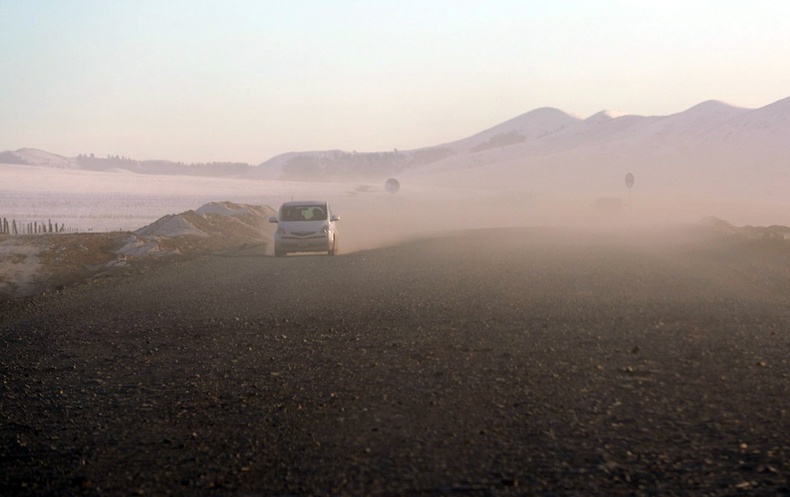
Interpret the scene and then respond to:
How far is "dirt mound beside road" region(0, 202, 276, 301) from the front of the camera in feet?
88.6

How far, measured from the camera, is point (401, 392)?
29.3 ft

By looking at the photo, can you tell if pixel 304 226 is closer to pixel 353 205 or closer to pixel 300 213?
pixel 300 213

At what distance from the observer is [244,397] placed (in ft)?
29.1

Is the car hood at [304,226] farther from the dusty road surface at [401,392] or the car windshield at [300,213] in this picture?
the dusty road surface at [401,392]

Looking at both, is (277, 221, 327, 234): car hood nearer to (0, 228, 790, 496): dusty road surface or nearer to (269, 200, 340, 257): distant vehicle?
(269, 200, 340, 257): distant vehicle

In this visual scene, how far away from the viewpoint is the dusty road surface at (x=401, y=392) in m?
6.36

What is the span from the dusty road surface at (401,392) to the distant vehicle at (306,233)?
10.4 m

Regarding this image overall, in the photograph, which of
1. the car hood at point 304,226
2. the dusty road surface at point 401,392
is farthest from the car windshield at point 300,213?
the dusty road surface at point 401,392

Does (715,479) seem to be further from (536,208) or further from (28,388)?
(536,208)

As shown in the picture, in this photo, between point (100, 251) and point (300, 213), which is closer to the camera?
point (300, 213)

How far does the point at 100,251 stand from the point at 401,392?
27715 millimetres

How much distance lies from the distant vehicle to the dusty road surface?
10.4m

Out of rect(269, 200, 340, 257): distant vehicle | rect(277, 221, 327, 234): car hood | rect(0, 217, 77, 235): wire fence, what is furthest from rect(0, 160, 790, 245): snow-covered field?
rect(277, 221, 327, 234): car hood

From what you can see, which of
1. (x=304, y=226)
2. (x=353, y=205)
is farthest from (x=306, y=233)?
(x=353, y=205)
